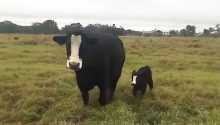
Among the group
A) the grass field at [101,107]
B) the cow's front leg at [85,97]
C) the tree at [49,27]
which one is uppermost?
the tree at [49,27]

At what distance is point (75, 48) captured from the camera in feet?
28.3

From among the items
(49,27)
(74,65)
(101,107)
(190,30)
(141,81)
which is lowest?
(101,107)

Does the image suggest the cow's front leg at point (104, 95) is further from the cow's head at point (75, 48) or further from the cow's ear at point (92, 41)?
the cow's head at point (75, 48)

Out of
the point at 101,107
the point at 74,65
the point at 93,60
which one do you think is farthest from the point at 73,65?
the point at 101,107

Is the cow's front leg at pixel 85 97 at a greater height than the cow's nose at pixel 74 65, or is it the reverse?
the cow's nose at pixel 74 65

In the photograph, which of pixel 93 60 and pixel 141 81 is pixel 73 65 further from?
pixel 141 81

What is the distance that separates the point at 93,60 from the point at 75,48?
761mm

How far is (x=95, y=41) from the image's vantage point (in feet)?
29.4

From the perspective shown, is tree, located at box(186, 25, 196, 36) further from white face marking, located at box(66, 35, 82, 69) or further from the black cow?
white face marking, located at box(66, 35, 82, 69)

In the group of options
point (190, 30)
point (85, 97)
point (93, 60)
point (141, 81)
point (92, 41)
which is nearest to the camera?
point (92, 41)

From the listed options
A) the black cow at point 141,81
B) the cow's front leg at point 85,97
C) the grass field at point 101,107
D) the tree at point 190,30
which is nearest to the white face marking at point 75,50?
the grass field at point 101,107

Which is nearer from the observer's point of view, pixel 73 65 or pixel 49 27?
pixel 73 65

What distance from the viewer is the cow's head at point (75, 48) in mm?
8359

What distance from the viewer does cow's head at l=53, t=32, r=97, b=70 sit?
8359 millimetres
